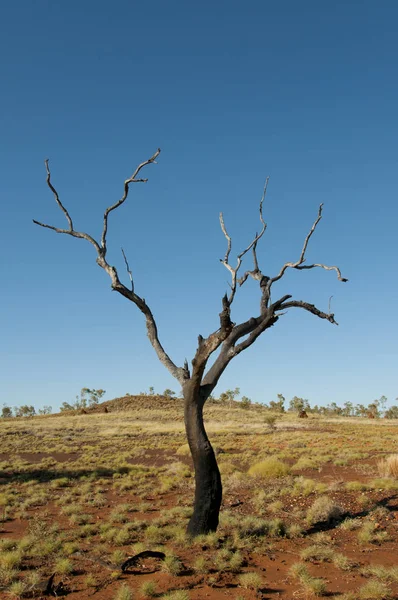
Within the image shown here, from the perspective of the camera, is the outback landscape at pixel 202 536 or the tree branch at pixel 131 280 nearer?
the outback landscape at pixel 202 536

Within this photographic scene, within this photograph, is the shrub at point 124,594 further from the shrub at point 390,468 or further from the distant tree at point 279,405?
the distant tree at point 279,405

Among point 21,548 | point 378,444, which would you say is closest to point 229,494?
point 21,548

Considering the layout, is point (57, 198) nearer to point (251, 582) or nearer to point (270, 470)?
point (251, 582)

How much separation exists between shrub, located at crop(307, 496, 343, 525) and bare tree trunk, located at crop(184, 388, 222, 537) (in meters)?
3.17

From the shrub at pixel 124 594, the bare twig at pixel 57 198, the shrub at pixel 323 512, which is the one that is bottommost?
the shrub at pixel 124 594

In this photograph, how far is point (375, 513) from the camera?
12.3 m

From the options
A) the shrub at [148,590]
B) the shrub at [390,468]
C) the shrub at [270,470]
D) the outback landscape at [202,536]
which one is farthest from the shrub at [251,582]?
the shrub at [270,470]

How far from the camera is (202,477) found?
10.3 m

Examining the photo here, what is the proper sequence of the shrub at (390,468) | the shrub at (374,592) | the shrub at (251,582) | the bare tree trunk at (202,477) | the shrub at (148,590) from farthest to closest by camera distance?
the shrub at (390,468) < the bare tree trunk at (202,477) < the shrub at (251,582) < the shrub at (148,590) < the shrub at (374,592)

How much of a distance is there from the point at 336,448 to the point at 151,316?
21747mm

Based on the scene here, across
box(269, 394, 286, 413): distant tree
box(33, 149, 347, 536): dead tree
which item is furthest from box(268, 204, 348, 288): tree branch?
box(269, 394, 286, 413): distant tree

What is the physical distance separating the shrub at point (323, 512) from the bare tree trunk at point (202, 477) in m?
3.17

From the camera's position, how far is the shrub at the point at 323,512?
39.7 feet

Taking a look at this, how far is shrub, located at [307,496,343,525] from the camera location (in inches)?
477
